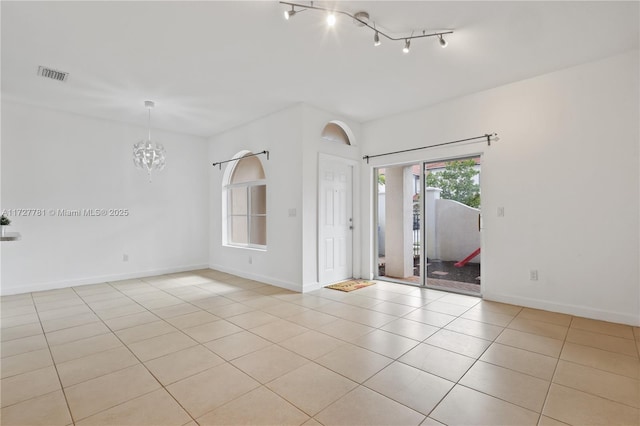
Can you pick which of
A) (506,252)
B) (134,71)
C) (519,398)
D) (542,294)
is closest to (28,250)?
(134,71)

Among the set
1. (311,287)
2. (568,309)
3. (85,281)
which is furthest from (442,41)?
(85,281)

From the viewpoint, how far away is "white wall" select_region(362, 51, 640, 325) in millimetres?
3262

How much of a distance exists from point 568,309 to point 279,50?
170 inches

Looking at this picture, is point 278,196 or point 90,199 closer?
point 278,196

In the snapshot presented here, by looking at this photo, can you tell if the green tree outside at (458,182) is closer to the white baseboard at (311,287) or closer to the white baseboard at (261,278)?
the white baseboard at (311,287)

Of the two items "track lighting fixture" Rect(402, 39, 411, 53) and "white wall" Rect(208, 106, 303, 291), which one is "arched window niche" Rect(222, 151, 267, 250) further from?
"track lighting fixture" Rect(402, 39, 411, 53)

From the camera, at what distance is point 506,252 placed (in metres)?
4.04

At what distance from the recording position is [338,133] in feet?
18.2

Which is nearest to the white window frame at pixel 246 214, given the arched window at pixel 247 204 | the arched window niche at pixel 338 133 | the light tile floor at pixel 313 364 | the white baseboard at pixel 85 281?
the arched window at pixel 247 204

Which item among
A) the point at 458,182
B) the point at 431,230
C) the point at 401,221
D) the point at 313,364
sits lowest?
the point at 313,364

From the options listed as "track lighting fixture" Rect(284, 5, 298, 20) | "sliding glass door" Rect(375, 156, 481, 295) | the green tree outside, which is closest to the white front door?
"sliding glass door" Rect(375, 156, 481, 295)

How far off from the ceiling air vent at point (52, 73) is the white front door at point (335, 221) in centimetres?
343

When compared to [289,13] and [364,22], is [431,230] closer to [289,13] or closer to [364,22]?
[364,22]

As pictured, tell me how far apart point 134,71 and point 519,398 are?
4743mm
